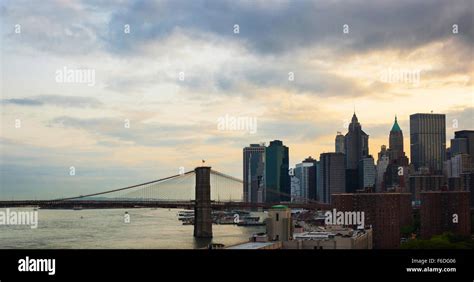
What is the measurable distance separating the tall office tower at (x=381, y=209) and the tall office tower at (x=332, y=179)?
116cm

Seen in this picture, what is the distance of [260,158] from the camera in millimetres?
13656

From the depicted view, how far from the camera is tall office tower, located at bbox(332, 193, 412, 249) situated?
1819 centimetres

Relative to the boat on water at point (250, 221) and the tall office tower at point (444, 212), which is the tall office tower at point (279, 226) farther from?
the boat on water at point (250, 221)

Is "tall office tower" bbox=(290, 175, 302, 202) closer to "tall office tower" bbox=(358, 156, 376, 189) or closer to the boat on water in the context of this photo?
"tall office tower" bbox=(358, 156, 376, 189)

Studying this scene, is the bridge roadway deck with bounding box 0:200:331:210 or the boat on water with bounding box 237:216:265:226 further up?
the bridge roadway deck with bounding box 0:200:331:210

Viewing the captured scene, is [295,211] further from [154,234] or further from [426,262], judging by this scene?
[426,262]

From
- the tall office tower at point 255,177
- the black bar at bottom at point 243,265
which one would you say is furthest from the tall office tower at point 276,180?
the black bar at bottom at point 243,265

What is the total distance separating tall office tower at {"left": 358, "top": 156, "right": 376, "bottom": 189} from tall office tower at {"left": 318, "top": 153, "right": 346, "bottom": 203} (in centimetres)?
67

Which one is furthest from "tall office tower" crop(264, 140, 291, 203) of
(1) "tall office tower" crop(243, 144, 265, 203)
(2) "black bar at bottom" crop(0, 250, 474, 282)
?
(2) "black bar at bottom" crop(0, 250, 474, 282)

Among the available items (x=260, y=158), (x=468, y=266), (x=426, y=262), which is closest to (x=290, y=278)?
(x=426, y=262)

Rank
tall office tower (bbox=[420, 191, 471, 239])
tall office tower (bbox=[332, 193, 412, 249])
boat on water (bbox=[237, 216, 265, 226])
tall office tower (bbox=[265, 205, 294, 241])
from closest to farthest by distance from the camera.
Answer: tall office tower (bbox=[265, 205, 294, 241])
tall office tower (bbox=[420, 191, 471, 239])
tall office tower (bbox=[332, 193, 412, 249])
boat on water (bbox=[237, 216, 265, 226])

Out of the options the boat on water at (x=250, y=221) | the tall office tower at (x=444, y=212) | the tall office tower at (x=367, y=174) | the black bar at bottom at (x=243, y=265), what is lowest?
the boat on water at (x=250, y=221)

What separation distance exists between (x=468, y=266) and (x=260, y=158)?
10.8m

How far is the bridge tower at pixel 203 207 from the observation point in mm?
18281
